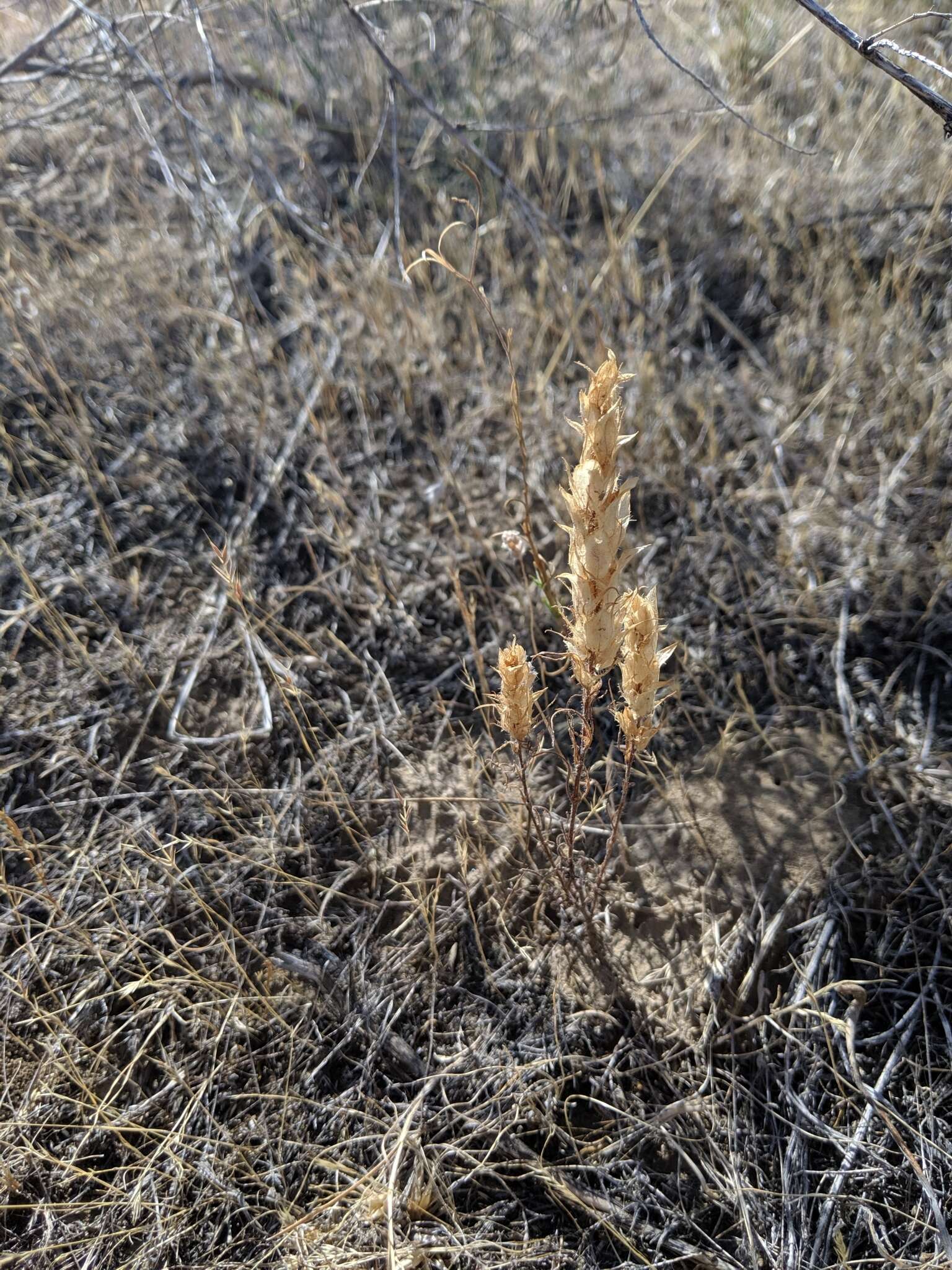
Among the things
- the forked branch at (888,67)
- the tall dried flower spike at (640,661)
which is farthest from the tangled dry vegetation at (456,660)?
the forked branch at (888,67)

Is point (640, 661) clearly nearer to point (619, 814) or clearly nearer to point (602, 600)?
point (602, 600)

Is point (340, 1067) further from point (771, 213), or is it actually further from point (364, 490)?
point (771, 213)

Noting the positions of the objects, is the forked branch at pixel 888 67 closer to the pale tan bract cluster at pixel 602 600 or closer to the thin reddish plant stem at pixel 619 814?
the pale tan bract cluster at pixel 602 600

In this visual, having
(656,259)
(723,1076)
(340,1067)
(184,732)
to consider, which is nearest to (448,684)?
(184,732)

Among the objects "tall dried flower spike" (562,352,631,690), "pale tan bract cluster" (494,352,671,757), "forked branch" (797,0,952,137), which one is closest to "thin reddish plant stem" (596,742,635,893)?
"pale tan bract cluster" (494,352,671,757)

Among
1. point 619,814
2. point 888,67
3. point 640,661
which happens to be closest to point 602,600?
point 640,661
